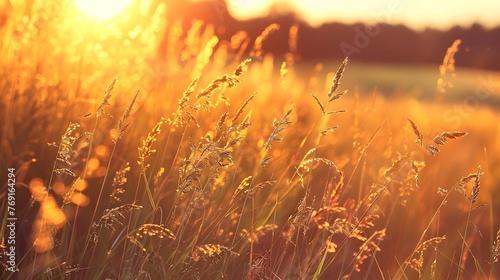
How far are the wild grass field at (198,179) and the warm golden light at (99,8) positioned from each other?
7cm

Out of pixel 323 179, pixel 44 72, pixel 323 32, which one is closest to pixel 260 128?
pixel 323 179

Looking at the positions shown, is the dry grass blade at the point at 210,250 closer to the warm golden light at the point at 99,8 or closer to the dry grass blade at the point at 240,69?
the dry grass blade at the point at 240,69

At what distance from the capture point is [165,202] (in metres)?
2.52

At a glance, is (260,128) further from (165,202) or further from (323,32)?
(323,32)

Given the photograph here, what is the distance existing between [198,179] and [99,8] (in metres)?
2.59

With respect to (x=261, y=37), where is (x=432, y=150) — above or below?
below

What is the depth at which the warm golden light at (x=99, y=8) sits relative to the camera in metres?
3.83

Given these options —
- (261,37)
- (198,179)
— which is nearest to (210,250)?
(198,179)

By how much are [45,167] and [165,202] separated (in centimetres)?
47

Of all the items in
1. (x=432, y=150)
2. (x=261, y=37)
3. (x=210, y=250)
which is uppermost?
(x=261, y=37)

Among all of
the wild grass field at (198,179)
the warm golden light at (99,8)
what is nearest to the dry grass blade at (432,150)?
the wild grass field at (198,179)

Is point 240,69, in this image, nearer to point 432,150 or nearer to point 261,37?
point 432,150

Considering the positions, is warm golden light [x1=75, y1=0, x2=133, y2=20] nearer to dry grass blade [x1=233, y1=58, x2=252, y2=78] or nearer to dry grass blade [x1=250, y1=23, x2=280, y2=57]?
dry grass blade [x1=250, y1=23, x2=280, y2=57]

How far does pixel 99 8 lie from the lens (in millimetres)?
3867
